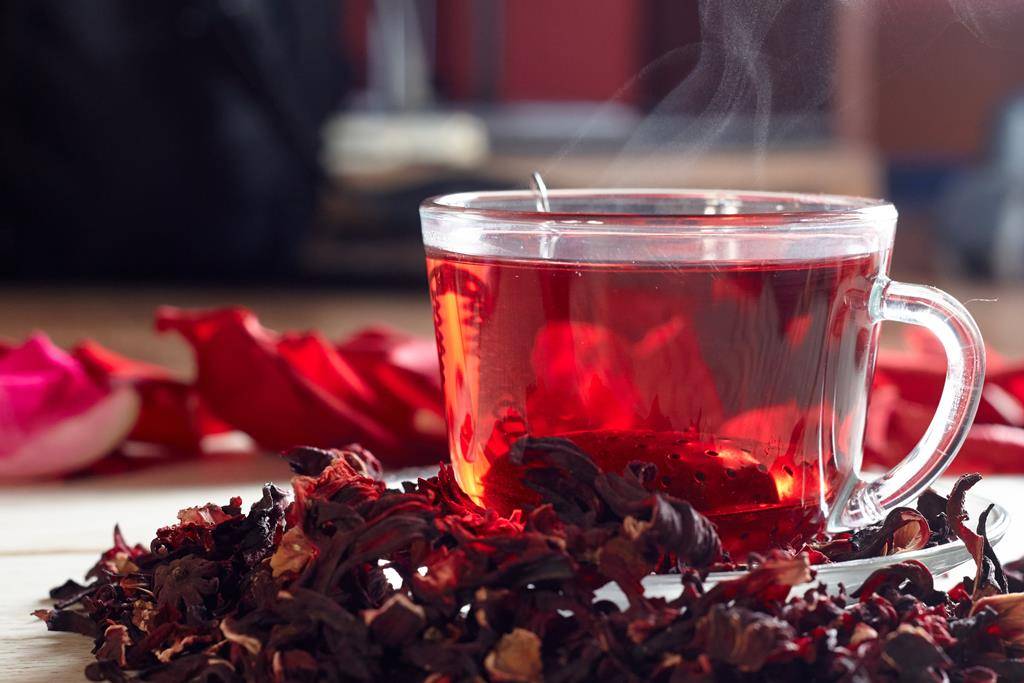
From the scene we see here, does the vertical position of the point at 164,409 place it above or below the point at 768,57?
below

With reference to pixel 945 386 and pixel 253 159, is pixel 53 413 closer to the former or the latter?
pixel 945 386

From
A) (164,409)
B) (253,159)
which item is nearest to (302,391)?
(164,409)

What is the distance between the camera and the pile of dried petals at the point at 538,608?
43 cm

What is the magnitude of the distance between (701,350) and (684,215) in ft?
0.18

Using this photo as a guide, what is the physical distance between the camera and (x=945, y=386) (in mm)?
552

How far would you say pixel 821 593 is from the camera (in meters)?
0.46

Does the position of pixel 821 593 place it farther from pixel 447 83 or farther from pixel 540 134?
pixel 447 83

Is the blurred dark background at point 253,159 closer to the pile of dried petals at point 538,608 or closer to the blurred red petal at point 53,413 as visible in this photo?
the blurred red petal at point 53,413

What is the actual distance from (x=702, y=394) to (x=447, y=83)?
529cm

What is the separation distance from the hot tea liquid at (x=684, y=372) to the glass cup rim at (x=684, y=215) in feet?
0.06

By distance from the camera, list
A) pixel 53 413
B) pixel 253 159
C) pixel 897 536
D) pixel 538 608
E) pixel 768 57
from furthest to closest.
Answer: pixel 253 159
pixel 53 413
pixel 768 57
pixel 897 536
pixel 538 608

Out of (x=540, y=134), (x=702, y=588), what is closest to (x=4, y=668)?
(x=702, y=588)

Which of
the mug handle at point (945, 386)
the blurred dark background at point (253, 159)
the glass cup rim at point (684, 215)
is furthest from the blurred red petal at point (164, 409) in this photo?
the blurred dark background at point (253, 159)

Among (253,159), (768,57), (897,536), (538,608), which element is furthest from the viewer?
(253,159)
